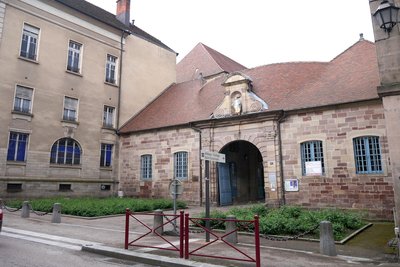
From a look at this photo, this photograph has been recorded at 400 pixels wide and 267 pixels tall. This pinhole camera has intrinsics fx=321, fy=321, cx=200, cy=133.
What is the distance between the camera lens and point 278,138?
15367mm

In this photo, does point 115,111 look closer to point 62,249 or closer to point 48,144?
point 48,144

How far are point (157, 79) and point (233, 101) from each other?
10.5 meters

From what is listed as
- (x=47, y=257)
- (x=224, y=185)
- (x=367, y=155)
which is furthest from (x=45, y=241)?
(x=367, y=155)

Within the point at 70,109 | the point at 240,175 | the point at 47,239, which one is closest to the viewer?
the point at 47,239

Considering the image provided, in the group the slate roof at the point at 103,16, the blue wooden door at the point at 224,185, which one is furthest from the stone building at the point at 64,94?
the blue wooden door at the point at 224,185

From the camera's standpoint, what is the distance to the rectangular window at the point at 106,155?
21109 millimetres

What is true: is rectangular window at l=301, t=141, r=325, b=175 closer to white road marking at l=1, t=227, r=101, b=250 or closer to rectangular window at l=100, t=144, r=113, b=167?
white road marking at l=1, t=227, r=101, b=250

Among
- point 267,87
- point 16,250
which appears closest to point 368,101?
point 267,87

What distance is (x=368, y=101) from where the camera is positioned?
13.3m

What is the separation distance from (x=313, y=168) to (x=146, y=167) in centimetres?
1034

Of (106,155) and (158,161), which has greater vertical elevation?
(106,155)

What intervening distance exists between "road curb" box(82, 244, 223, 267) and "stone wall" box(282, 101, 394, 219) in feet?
31.3

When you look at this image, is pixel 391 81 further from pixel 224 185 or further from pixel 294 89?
pixel 224 185

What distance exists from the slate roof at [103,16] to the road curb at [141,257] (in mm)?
17476
